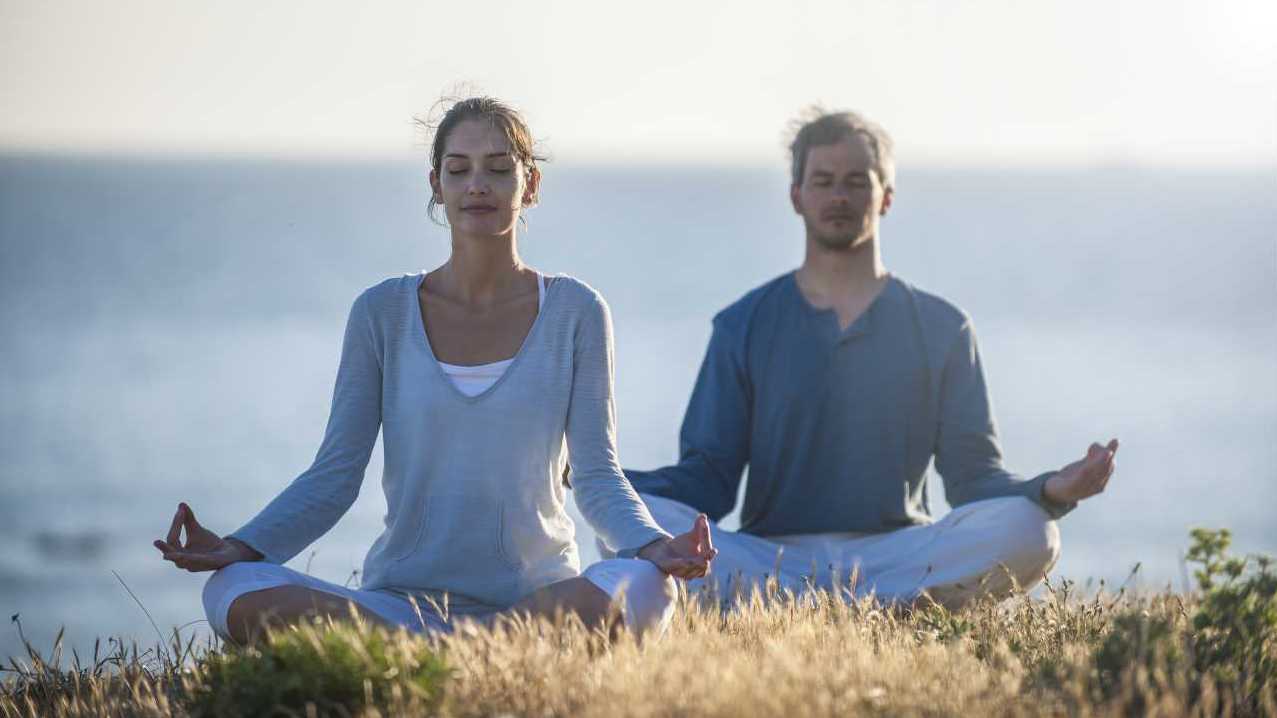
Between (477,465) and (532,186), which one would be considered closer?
(477,465)

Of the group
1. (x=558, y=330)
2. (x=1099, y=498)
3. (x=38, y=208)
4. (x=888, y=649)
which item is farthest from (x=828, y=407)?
(x=38, y=208)

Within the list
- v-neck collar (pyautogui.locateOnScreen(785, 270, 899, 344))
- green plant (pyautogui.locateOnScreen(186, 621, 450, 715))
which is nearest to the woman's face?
green plant (pyautogui.locateOnScreen(186, 621, 450, 715))

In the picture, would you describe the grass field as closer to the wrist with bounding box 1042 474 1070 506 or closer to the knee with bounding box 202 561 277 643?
the knee with bounding box 202 561 277 643

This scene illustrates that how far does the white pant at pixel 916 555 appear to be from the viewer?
262 inches

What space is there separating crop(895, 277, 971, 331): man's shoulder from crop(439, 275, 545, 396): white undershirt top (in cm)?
253

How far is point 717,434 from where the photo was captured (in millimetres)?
7324

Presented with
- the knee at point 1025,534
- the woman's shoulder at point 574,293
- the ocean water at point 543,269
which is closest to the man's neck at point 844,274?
the knee at point 1025,534

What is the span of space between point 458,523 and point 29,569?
20130mm

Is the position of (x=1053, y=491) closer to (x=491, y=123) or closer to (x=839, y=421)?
(x=839, y=421)

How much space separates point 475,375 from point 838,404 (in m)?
2.36

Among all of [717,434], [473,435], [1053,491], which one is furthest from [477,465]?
[1053,491]

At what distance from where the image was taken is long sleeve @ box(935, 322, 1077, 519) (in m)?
7.09

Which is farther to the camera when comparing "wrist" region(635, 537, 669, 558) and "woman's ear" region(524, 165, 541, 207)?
"woman's ear" region(524, 165, 541, 207)

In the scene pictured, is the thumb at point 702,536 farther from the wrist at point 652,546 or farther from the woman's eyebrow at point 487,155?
the woman's eyebrow at point 487,155
